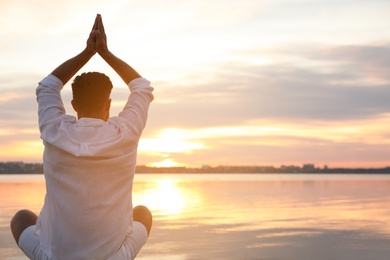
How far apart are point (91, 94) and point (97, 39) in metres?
0.33

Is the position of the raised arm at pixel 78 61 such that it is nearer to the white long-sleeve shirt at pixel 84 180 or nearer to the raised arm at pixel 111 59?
the raised arm at pixel 111 59

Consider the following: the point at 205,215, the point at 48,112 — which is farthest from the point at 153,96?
the point at 205,215

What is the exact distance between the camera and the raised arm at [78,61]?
3479mm

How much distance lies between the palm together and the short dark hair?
0.21 m

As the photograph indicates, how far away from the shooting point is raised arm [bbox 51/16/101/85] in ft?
11.4

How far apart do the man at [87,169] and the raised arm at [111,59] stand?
19cm

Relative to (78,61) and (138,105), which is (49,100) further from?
(138,105)

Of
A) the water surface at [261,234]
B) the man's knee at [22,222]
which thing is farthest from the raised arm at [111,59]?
the water surface at [261,234]

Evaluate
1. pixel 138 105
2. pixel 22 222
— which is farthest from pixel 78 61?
pixel 22 222

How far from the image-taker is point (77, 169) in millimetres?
3291

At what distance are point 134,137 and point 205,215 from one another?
10.5 meters

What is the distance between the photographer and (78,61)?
348 centimetres

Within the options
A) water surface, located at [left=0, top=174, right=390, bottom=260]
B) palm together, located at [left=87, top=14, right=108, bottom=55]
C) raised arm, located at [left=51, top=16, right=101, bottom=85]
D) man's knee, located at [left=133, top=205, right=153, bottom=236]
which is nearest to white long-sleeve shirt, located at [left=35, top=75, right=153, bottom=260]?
raised arm, located at [left=51, top=16, right=101, bottom=85]

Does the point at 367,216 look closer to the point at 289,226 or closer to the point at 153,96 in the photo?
the point at 289,226
